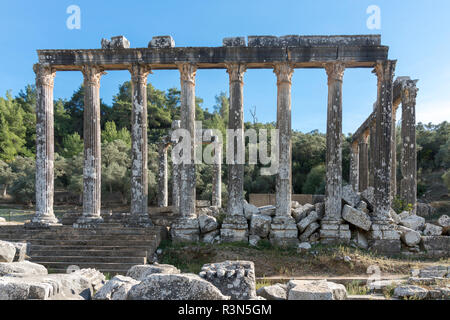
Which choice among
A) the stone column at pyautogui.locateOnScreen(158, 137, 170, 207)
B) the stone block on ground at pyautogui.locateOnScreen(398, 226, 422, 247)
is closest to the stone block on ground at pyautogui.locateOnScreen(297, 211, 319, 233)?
the stone block on ground at pyautogui.locateOnScreen(398, 226, 422, 247)

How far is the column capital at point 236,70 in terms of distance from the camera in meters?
14.9

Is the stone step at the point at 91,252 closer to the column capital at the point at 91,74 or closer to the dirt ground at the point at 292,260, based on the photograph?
the dirt ground at the point at 292,260

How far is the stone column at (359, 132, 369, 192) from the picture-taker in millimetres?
23597

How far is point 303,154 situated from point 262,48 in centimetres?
2598

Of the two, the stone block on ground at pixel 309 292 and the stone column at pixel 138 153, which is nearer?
the stone block on ground at pixel 309 292

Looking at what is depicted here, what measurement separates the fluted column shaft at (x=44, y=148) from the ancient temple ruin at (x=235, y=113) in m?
0.04

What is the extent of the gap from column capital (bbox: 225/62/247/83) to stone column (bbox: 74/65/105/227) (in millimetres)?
5872

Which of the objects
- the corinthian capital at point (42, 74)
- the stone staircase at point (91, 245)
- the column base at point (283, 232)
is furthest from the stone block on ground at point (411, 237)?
the corinthian capital at point (42, 74)

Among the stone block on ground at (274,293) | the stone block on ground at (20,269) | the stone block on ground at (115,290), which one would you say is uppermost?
the stone block on ground at (115,290)

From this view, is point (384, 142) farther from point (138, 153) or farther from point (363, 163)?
point (138, 153)

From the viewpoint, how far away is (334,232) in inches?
552

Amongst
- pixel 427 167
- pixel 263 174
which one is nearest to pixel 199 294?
pixel 263 174

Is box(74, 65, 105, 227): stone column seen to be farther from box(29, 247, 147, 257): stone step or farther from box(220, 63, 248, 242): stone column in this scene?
box(220, 63, 248, 242): stone column

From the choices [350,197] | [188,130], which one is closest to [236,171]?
[188,130]
